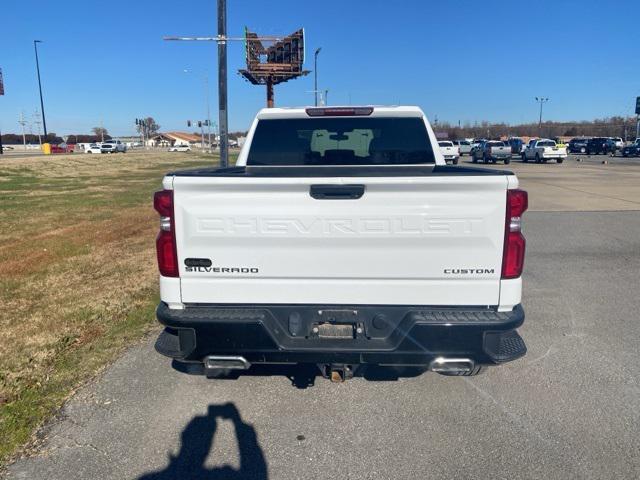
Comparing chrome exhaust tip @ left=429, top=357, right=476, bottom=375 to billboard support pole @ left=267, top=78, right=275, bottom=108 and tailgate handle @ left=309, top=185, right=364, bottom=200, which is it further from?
billboard support pole @ left=267, top=78, right=275, bottom=108

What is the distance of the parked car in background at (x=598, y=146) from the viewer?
57750mm

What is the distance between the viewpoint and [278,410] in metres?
3.55

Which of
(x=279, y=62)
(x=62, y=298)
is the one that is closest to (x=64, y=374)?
(x=62, y=298)

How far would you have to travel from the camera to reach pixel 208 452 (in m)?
3.07

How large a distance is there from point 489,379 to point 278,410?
1.72m

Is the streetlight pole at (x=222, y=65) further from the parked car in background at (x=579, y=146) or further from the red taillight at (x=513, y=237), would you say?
the parked car in background at (x=579, y=146)

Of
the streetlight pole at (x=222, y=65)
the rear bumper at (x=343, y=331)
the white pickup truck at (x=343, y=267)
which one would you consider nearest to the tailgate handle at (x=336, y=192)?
the white pickup truck at (x=343, y=267)

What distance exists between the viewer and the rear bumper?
295 centimetres

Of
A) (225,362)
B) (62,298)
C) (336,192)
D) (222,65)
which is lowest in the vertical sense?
(62,298)

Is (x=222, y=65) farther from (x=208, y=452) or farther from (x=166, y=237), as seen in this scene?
(x=208, y=452)

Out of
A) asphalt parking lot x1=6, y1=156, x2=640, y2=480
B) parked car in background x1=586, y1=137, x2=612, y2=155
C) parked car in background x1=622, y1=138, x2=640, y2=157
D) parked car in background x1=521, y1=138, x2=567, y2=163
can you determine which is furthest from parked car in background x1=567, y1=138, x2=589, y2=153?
asphalt parking lot x1=6, y1=156, x2=640, y2=480

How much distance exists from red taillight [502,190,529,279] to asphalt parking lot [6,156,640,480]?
1123 mm

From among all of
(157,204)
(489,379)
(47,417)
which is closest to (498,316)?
(489,379)

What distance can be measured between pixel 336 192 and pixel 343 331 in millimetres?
840
